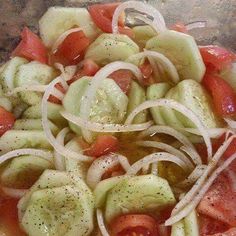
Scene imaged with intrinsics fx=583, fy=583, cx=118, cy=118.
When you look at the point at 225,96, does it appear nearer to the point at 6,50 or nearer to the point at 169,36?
the point at 169,36

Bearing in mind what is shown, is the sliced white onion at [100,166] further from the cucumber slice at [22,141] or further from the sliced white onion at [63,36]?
the sliced white onion at [63,36]

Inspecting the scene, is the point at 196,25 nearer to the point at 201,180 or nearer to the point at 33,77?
the point at 33,77

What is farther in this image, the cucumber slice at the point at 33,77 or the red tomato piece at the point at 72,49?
the red tomato piece at the point at 72,49


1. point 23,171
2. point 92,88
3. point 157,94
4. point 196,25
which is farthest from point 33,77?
point 196,25

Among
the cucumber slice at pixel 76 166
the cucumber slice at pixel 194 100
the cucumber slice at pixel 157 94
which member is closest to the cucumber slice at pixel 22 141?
the cucumber slice at pixel 76 166

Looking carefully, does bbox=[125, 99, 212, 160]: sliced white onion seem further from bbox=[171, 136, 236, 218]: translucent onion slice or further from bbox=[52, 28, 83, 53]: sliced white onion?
bbox=[52, 28, 83, 53]: sliced white onion

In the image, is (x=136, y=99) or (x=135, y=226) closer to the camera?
(x=135, y=226)

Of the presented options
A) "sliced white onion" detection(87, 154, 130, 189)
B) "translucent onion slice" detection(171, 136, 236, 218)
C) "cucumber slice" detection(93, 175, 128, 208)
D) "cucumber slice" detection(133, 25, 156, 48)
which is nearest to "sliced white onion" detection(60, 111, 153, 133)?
"sliced white onion" detection(87, 154, 130, 189)
